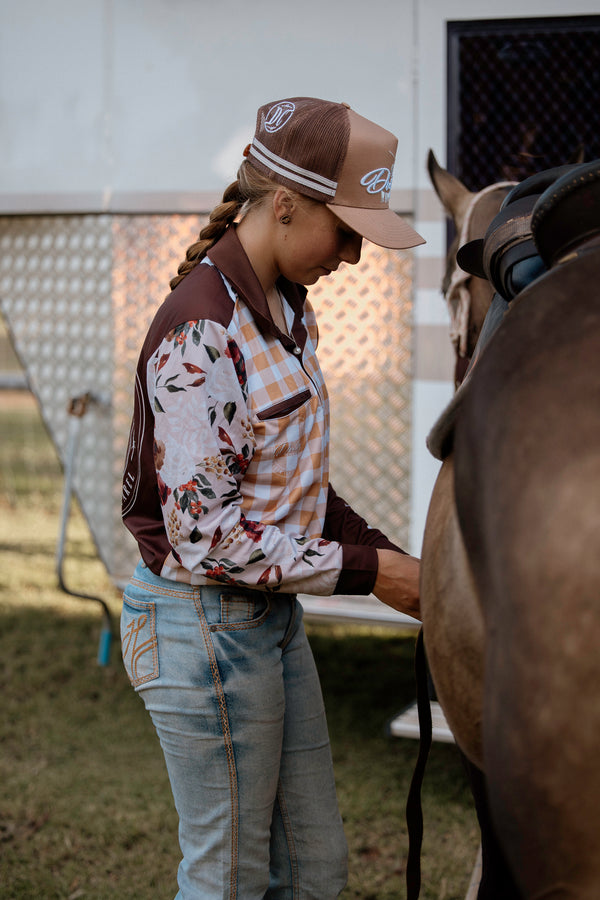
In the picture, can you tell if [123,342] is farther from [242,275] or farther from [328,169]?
[328,169]

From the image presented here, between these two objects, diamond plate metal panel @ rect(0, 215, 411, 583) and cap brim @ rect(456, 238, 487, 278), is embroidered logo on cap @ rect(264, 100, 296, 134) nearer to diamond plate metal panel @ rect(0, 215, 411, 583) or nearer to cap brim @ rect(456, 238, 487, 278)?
cap brim @ rect(456, 238, 487, 278)

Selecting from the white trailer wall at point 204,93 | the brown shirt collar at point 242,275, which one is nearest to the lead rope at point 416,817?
the brown shirt collar at point 242,275

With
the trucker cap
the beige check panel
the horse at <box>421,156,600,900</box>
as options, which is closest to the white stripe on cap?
the trucker cap

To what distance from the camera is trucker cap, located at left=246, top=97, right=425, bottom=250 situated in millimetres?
1522

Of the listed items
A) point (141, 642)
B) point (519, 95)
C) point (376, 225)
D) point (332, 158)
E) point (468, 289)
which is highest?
point (519, 95)

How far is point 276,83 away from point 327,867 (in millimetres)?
2890

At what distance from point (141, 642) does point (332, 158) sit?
98 cm

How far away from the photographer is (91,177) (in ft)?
12.2

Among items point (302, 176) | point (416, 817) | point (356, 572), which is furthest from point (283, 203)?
point (416, 817)

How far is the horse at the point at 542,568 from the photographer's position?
0.89 metres

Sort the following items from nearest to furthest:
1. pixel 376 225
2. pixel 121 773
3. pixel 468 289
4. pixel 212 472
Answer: pixel 212 472 → pixel 376 225 → pixel 468 289 → pixel 121 773

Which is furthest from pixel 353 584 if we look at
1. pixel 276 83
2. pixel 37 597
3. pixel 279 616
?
pixel 37 597

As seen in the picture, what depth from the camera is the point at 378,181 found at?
1577 mm

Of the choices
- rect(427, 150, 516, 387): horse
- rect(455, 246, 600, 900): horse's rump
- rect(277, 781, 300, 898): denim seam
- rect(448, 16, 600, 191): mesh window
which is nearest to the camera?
rect(455, 246, 600, 900): horse's rump
